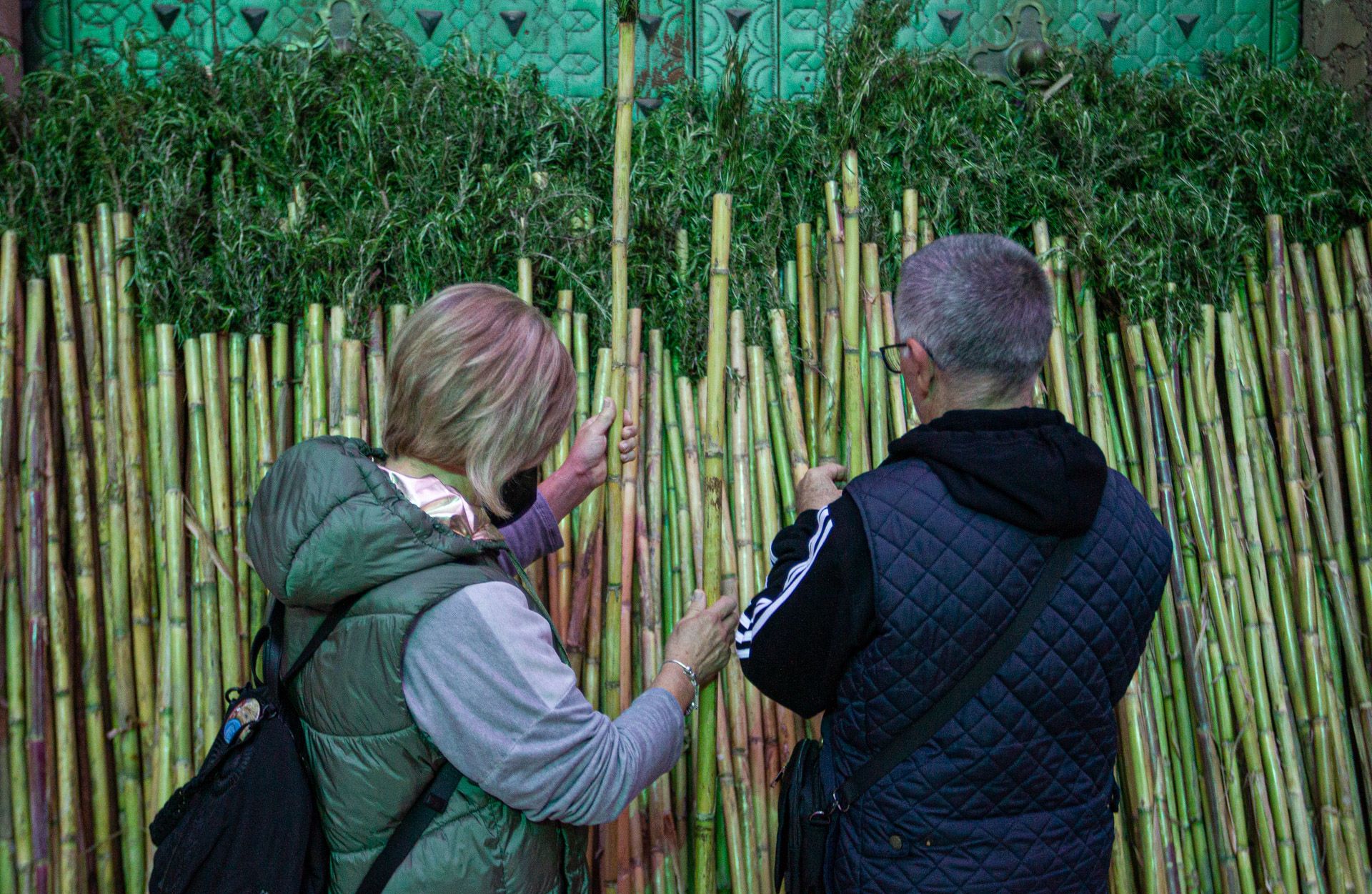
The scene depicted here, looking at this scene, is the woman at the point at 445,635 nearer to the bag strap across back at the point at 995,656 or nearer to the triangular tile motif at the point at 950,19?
the bag strap across back at the point at 995,656

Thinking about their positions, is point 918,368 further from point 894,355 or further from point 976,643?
point 976,643

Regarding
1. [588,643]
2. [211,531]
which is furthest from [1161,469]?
[211,531]

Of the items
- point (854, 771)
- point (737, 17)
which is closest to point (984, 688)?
point (854, 771)

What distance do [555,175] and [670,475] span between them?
0.98 meters

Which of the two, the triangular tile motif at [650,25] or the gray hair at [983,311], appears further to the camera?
the triangular tile motif at [650,25]

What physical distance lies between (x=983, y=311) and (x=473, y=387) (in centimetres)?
87

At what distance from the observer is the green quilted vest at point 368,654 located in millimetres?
1444

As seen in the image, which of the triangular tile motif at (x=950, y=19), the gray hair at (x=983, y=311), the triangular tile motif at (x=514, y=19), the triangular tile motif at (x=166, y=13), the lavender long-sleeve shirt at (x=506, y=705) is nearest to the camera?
the lavender long-sleeve shirt at (x=506, y=705)

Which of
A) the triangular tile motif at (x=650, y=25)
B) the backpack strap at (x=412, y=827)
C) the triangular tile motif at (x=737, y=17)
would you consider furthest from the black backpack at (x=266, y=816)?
the triangular tile motif at (x=737, y=17)

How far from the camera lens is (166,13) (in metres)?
3.18

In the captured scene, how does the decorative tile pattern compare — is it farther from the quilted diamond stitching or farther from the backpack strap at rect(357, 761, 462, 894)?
the backpack strap at rect(357, 761, 462, 894)

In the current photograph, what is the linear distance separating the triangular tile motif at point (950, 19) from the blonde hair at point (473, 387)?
2.45 meters

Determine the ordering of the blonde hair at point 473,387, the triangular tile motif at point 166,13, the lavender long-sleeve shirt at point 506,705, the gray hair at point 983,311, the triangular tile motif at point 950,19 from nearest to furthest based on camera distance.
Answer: the lavender long-sleeve shirt at point 506,705 → the blonde hair at point 473,387 → the gray hair at point 983,311 → the triangular tile motif at point 166,13 → the triangular tile motif at point 950,19

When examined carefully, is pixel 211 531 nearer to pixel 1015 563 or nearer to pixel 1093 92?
pixel 1015 563
